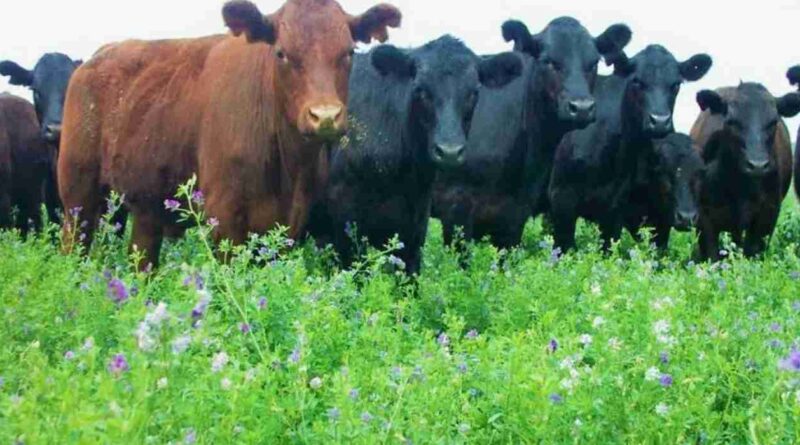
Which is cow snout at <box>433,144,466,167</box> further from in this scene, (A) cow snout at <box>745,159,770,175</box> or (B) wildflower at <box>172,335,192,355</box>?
(B) wildflower at <box>172,335,192,355</box>

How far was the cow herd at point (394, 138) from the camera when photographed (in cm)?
684

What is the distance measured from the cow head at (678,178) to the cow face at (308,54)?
510cm

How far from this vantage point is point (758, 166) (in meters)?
10.9

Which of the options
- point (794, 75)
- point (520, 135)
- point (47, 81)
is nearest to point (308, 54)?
point (520, 135)

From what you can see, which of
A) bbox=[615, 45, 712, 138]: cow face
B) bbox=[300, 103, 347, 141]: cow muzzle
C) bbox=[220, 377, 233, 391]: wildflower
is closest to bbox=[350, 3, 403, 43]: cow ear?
bbox=[300, 103, 347, 141]: cow muzzle

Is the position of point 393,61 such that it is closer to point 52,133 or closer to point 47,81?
point 52,133

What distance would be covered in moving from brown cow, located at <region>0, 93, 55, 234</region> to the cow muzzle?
7.54 meters

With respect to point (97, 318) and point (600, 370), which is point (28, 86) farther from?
point (600, 370)

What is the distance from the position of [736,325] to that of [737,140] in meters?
6.91

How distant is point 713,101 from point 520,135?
352 centimetres

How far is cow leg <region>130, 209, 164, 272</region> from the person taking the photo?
25.4 ft

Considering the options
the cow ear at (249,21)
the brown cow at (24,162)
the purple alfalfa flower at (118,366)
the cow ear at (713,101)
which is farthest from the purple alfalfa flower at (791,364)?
the brown cow at (24,162)

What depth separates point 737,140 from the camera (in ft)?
37.8

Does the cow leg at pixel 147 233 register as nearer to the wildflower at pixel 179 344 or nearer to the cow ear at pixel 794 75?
the wildflower at pixel 179 344
